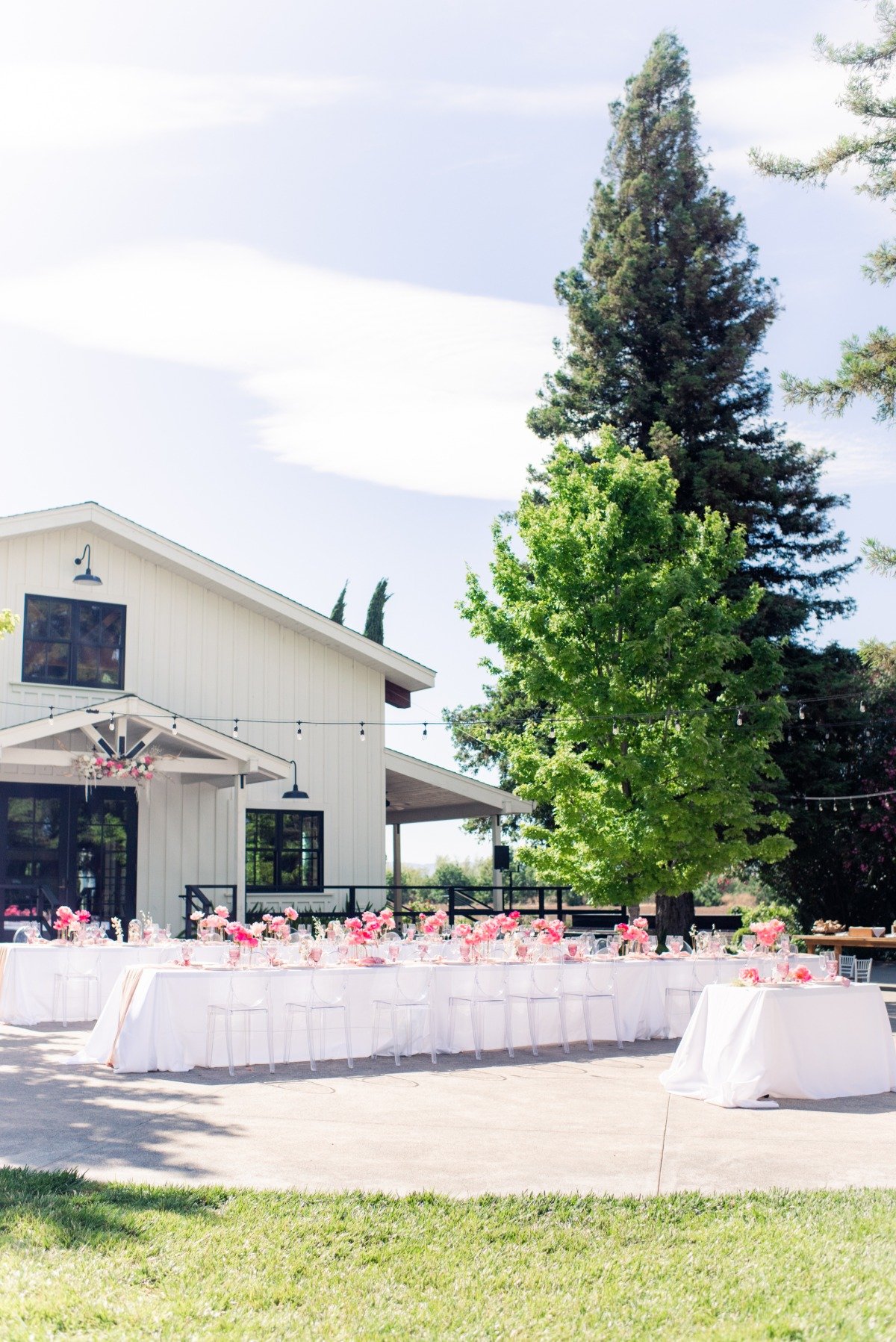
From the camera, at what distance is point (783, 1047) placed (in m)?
9.42

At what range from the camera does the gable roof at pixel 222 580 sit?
62.5 ft

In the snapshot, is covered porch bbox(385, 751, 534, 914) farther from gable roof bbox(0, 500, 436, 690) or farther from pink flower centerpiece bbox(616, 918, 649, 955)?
pink flower centerpiece bbox(616, 918, 649, 955)

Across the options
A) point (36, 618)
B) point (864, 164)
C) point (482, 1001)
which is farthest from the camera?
point (36, 618)

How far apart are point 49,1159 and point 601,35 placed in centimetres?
1101

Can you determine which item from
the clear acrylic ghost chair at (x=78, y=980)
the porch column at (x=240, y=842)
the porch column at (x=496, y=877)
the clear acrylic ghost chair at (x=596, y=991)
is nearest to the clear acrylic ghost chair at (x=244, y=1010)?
the clear acrylic ghost chair at (x=596, y=991)

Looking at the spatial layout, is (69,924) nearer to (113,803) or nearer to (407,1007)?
(407,1007)

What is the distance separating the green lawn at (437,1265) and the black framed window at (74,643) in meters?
13.5

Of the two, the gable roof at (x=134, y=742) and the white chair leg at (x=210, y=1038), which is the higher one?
the gable roof at (x=134, y=742)

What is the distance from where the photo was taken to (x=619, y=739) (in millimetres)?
18203

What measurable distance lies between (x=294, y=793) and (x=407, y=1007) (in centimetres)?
857

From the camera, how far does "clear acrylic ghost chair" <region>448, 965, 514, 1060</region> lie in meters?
12.1

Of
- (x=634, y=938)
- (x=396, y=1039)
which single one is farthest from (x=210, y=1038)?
(x=634, y=938)

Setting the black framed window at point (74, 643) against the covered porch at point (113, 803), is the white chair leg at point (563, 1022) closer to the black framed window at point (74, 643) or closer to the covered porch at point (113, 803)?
the covered porch at point (113, 803)

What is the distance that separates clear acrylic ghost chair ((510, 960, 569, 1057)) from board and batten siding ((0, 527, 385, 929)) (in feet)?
25.0
